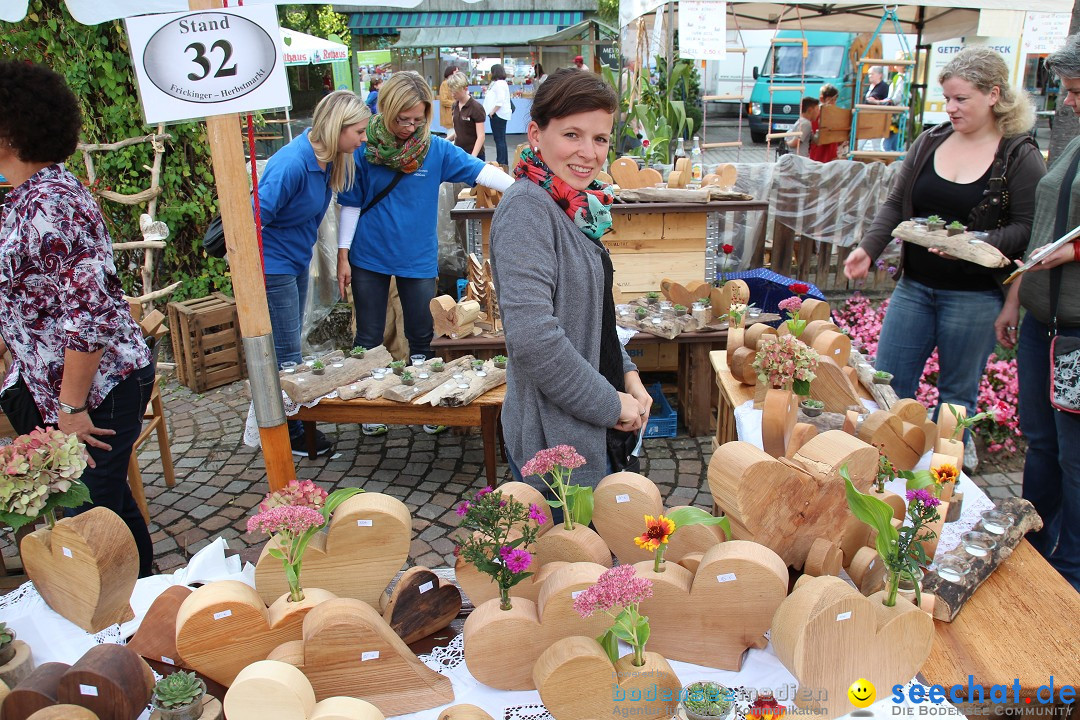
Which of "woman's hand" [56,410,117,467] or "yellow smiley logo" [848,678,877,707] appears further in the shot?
"woman's hand" [56,410,117,467]

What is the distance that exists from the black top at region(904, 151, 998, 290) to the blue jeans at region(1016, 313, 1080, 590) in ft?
1.27

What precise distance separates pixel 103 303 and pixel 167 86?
70cm

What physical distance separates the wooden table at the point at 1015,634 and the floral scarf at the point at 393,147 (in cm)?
314

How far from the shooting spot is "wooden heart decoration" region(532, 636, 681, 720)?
1.29 meters

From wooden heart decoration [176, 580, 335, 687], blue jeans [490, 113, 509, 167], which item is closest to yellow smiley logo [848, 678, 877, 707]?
wooden heart decoration [176, 580, 335, 687]

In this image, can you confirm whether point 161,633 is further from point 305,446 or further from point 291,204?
point 305,446

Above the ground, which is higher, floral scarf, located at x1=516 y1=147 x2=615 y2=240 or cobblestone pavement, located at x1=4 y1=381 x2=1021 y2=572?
floral scarf, located at x1=516 y1=147 x2=615 y2=240

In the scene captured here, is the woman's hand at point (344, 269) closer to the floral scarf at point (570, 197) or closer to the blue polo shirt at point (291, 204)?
the blue polo shirt at point (291, 204)

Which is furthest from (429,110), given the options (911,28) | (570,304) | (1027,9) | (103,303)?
(911,28)

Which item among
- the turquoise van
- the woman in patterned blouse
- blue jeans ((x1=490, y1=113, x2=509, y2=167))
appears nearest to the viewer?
the woman in patterned blouse

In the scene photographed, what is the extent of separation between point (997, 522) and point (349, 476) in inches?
117

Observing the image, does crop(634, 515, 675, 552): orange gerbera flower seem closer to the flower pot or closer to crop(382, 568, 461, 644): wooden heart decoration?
crop(382, 568, 461, 644): wooden heart decoration

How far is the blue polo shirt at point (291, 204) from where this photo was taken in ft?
12.1

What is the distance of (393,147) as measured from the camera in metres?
3.94
